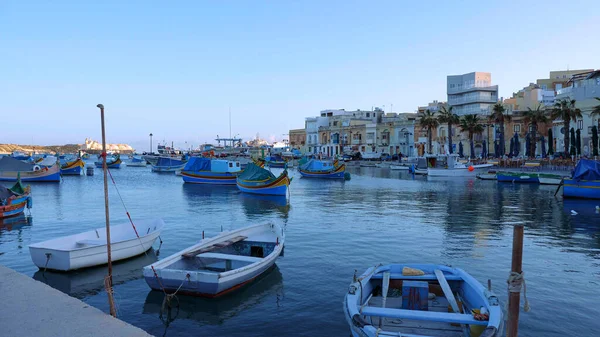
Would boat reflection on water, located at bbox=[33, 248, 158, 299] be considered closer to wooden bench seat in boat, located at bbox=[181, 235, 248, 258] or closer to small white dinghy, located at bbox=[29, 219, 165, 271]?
small white dinghy, located at bbox=[29, 219, 165, 271]

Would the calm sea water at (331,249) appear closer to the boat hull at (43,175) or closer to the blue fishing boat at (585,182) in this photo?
the blue fishing boat at (585,182)

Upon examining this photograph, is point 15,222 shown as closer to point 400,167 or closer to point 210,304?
point 210,304

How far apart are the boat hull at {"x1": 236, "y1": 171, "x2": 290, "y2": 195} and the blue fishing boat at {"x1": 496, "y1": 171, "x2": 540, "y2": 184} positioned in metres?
27.3

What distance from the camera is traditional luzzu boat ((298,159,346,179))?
60969 mm

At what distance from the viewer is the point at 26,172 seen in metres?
54.2

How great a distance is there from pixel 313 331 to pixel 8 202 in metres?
22.7

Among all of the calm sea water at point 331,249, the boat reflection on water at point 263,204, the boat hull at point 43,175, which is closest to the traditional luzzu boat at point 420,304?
the calm sea water at point 331,249

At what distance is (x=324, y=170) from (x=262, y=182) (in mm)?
24270

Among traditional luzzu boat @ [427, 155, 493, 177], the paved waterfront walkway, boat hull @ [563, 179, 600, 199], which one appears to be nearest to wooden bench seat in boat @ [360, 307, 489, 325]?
the paved waterfront walkway

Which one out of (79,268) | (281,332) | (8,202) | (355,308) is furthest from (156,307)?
(8,202)

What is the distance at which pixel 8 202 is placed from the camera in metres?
25.3

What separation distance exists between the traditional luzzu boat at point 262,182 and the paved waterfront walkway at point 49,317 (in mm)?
27616

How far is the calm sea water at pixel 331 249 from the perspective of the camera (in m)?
11.1

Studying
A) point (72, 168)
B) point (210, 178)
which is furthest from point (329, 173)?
point (72, 168)
